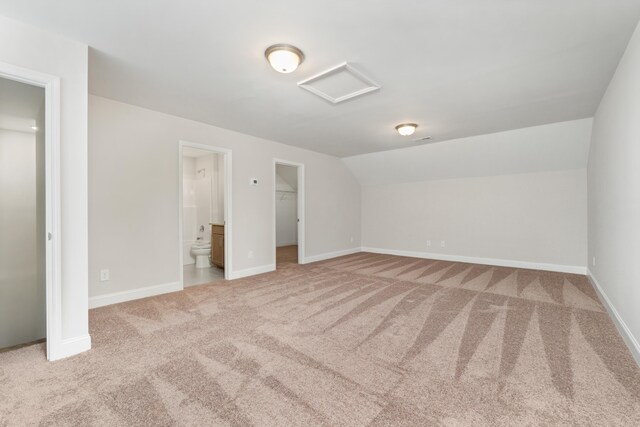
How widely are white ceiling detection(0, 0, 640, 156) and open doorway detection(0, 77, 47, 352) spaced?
29.4 inches

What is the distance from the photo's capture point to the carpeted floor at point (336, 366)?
4.96 feet

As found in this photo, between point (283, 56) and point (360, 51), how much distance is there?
0.61m

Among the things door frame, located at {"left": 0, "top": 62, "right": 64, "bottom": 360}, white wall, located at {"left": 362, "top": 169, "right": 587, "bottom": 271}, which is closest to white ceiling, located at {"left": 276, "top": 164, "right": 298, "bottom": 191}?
white wall, located at {"left": 362, "top": 169, "right": 587, "bottom": 271}

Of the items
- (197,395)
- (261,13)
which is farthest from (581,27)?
(197,395)

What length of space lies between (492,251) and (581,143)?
90.3 inches

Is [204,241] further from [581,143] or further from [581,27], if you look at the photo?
[581,143]

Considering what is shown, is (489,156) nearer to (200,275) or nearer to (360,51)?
(360,51)

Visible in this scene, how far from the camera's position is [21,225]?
2.72m

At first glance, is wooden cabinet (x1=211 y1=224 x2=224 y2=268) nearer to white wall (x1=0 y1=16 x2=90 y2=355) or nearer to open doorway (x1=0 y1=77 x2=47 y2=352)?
open doorway (x1=0 y1=77 x2=47 y2=352)

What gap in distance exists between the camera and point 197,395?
1650 mm

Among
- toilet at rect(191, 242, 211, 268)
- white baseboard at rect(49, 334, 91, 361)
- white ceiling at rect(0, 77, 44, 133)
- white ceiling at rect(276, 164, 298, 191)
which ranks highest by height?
white ceiling at rect(276, 164, 298, 191)

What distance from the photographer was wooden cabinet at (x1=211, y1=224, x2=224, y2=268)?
A: 16.9ft

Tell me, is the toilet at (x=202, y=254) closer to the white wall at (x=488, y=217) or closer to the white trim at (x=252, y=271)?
the white trim at (x=252, y=271)

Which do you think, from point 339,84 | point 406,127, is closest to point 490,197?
point 406,127
